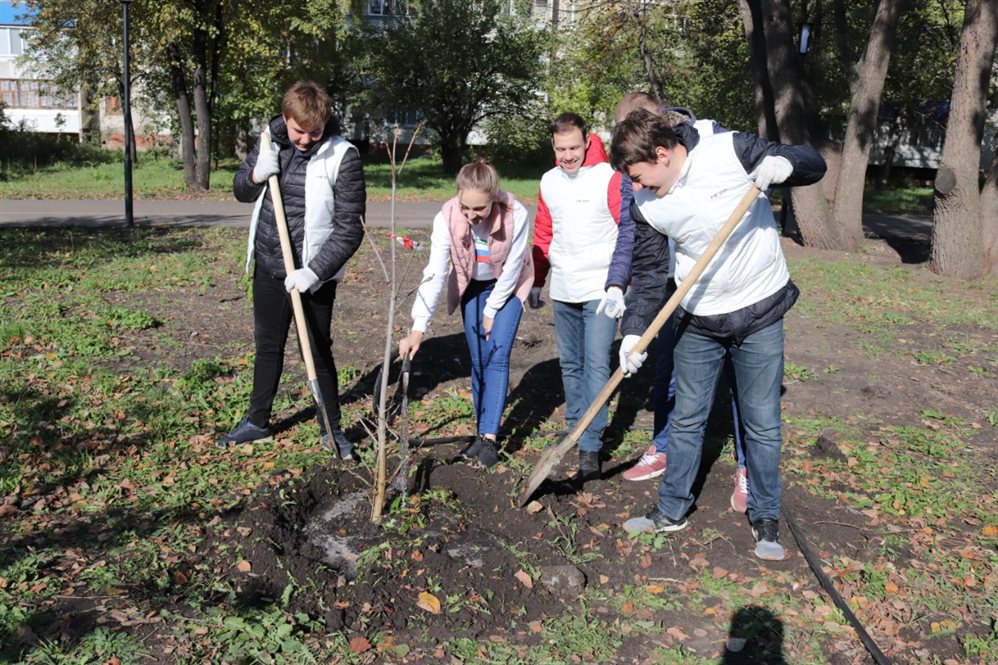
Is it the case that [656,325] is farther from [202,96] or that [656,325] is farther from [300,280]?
[202,96]

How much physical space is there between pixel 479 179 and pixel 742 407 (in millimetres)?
1603

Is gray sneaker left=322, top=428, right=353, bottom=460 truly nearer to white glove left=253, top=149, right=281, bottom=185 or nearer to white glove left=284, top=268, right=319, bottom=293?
white glove left=284, top=268, right=319, bottom=293

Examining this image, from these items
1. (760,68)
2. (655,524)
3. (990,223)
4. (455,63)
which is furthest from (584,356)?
(455,63)

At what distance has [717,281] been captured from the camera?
3791 mm

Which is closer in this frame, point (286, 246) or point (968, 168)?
point (286, 246)

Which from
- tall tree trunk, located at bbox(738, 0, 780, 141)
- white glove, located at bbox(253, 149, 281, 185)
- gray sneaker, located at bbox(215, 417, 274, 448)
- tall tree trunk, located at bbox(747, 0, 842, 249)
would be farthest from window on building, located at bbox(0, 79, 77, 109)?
white glove, located at bbox(253, 149, 281, 185)

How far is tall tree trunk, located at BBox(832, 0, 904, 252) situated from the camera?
12.6m

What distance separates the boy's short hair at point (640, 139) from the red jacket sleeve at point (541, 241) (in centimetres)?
119

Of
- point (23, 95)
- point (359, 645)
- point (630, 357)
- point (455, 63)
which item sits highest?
point (455, 63)

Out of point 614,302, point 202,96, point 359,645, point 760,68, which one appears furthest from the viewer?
point 202,96

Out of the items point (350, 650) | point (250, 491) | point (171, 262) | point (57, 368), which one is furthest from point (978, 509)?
point (171, 262)

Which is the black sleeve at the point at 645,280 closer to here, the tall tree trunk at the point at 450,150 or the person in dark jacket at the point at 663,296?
the person in dark jacket at the point at 663,296

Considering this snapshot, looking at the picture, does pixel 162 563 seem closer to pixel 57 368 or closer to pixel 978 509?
pixel 57 368

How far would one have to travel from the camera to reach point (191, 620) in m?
3.36
